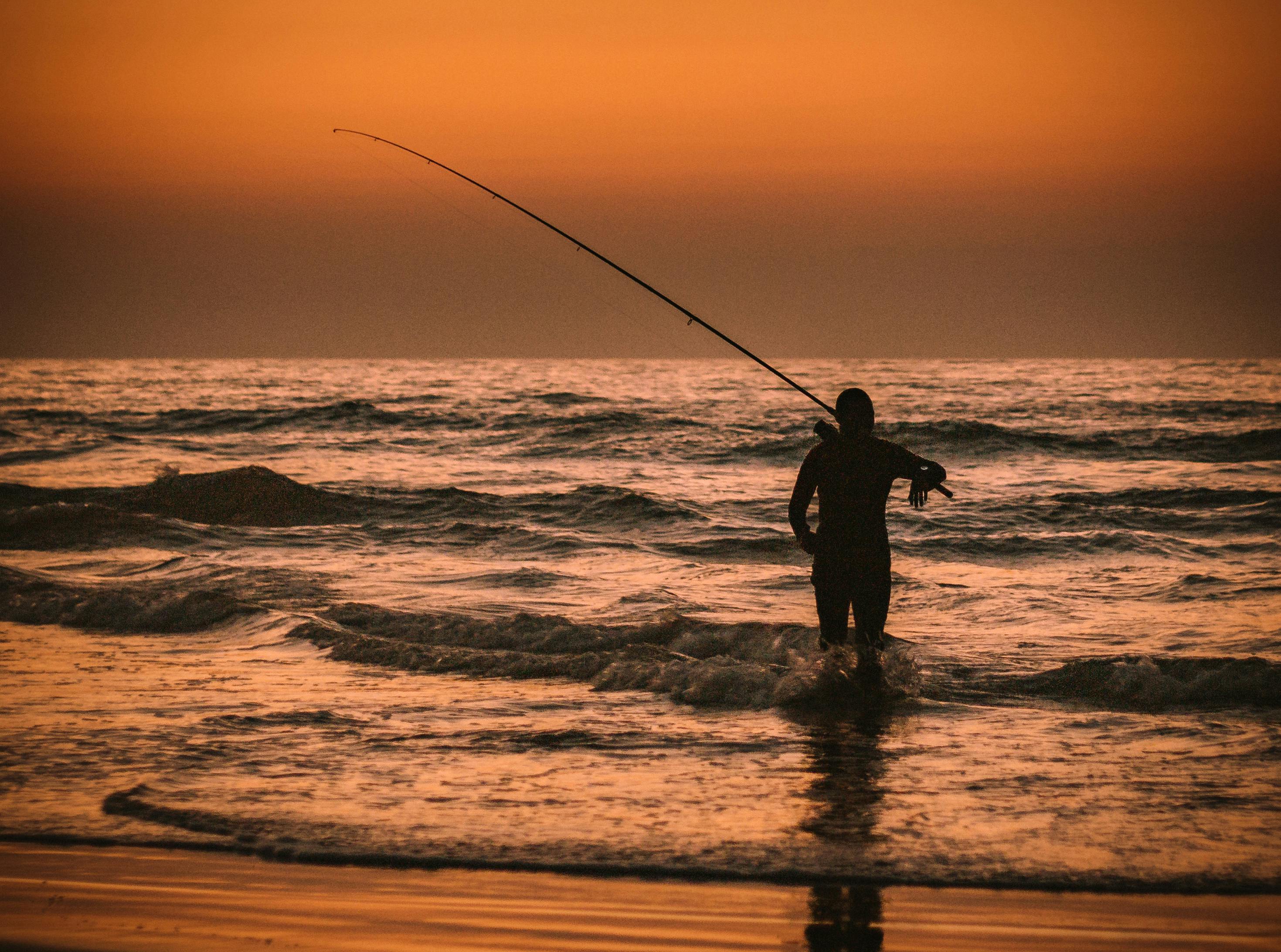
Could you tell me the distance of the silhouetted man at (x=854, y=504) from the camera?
560 cm

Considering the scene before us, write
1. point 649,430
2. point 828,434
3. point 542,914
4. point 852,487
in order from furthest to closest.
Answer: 1. point 649,430
2. point 852,487
3. point 828,434
4. point 542,914

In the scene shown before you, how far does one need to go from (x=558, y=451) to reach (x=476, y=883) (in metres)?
19.2

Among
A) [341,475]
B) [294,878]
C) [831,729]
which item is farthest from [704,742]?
[341,475]

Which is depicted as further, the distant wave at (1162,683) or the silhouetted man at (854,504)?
the distant wave at (1162,683)

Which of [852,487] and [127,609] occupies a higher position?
[852,487]

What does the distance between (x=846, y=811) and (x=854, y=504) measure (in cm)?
181

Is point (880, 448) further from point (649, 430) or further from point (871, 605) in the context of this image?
point (649, 430)

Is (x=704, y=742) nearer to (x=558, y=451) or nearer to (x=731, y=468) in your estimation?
(x=731, y=468)

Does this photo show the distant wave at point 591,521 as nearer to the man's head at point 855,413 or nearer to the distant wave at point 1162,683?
the distant wave at point 1162,683

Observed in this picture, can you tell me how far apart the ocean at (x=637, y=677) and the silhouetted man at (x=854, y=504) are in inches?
25.1

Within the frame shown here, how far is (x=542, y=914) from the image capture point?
333 centimetres

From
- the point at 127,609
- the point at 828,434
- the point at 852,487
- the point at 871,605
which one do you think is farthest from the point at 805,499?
the point at 127,609

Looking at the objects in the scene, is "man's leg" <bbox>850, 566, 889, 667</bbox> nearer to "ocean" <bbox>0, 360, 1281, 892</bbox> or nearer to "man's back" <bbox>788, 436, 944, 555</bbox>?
"man's back" <bbox>788, 436, 944, 555</bbox>

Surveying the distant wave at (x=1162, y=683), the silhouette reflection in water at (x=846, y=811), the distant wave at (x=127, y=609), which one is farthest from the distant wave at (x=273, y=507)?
the silhouette reflection in water at (x=846, y=811)
